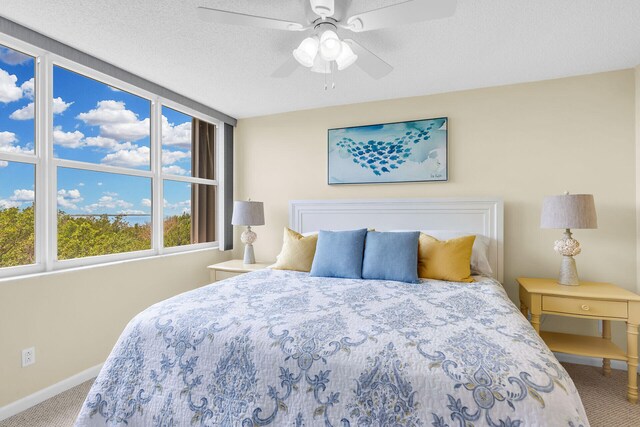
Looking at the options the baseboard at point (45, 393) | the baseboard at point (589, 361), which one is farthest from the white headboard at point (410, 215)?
the baseboard at point (45, 393)

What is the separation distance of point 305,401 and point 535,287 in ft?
6.87

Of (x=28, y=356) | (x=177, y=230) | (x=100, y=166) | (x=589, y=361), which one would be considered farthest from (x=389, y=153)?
(x=28, y=356)

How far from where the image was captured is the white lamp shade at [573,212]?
2.43m

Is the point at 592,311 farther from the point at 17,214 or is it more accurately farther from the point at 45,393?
the point at 17,214

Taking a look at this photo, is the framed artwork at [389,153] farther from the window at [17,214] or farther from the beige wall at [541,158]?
the window at [17,214]

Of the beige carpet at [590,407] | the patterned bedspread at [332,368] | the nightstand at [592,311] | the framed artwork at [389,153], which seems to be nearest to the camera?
the patterned bedspread at [332,368]

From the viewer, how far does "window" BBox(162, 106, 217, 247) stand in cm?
343

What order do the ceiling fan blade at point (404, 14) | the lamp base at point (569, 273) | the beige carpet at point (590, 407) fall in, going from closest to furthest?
the ceiling fan blade at point (404, 14), the beige carpet at point (590, 407), the lamp base at point (569, 273)

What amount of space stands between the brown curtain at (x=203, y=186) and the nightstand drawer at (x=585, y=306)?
332cm

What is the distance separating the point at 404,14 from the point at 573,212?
191 centimetres

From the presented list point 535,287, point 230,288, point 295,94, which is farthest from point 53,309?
point 535,287

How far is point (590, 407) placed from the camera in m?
2.17

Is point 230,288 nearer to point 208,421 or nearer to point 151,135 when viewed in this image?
point 208,421

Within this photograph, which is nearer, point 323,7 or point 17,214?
point 323,7
